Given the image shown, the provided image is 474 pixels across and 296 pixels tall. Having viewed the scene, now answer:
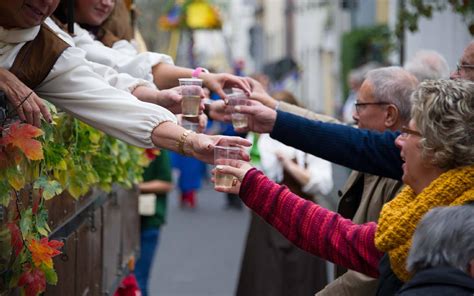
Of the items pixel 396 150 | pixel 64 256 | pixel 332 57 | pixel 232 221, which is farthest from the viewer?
pixel 332 57

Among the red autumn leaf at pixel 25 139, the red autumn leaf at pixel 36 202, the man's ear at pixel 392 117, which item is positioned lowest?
the red autumn leaf at pixel 36 202

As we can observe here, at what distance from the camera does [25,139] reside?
3910 mm

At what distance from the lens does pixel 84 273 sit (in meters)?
5.78

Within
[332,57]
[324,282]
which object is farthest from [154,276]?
[332,57]

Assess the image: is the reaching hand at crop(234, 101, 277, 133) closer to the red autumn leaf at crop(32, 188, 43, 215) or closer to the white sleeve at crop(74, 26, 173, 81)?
the white sleeve at crop(74, 26, 173, 81)

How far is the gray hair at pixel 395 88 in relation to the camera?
20.2ft

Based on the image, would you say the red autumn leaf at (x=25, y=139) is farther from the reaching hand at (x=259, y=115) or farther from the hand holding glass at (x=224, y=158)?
the reaching hand at (x=259, y=115)

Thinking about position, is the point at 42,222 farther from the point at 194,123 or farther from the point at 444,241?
the point at 444,241

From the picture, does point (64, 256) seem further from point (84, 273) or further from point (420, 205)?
point (420, 205)

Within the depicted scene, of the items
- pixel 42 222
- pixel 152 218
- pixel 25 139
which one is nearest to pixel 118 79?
pixel 42 222

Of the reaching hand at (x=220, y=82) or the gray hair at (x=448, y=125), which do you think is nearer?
the gray hair at (x=448, y=125)

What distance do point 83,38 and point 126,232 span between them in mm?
2538

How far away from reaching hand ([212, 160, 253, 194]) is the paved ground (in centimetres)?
454

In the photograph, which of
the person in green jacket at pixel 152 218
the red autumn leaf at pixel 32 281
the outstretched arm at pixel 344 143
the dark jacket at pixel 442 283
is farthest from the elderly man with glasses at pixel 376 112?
the person in green jacket at pixel 152 218
